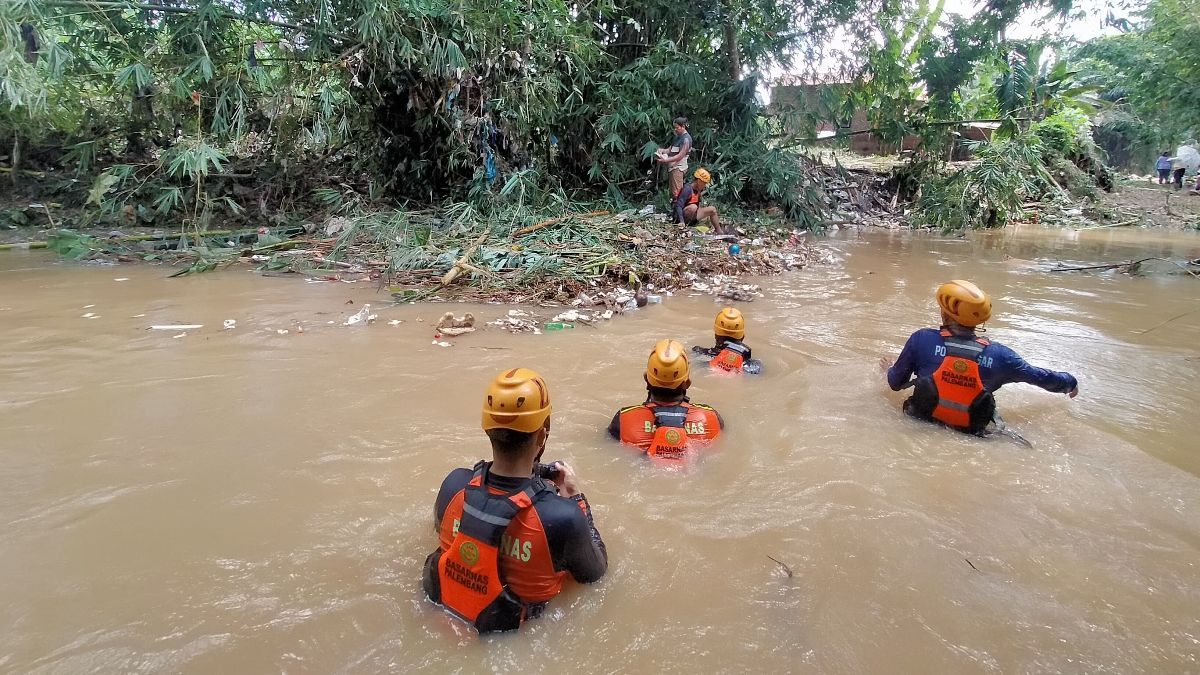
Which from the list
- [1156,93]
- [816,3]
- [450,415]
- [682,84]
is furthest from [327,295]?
[1156,93]

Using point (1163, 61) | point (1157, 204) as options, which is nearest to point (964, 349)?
point (1163, 61)

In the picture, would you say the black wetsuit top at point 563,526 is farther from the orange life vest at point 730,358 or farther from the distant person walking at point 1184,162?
the distant person walking at point 1184,162

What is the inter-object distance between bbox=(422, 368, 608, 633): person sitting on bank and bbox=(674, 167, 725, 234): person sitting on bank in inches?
301

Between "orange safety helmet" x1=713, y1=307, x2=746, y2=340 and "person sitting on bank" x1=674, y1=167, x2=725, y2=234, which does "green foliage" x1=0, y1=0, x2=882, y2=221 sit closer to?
"person sitting on bank" x1=674, y1=167, x2=725, y2=234

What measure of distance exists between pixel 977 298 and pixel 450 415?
8.75ft

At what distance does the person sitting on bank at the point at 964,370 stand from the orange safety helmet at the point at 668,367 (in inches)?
52.2

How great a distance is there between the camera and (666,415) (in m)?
2.99

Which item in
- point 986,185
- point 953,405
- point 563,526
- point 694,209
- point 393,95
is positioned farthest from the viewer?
point 986,185

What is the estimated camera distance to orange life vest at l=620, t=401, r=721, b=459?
298 centimetres

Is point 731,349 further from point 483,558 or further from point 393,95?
point 393,95

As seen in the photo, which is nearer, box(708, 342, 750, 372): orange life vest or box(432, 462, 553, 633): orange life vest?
box(432, 462, 553, 633): orange life vest

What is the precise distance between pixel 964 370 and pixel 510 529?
2.49m

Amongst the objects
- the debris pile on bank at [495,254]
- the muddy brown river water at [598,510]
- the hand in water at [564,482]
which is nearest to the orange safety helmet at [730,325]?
the muddy brown river water at [598,510]

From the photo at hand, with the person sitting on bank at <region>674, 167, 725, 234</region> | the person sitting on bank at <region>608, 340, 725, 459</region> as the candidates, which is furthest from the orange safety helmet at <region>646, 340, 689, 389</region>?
the person sitting on bank at <region>674, 167, 725, 234</region>
